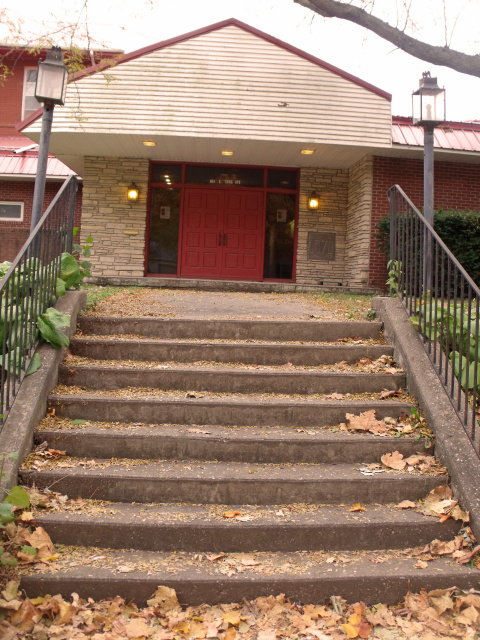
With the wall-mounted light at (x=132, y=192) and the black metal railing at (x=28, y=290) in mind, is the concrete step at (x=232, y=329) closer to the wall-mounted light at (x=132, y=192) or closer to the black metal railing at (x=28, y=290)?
the black metal railing at (x=28, y=290)

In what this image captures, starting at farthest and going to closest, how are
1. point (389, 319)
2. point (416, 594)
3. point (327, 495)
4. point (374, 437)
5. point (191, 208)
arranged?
point (191, 208)
point (389, 319)
point (374, 437)
point (327, 495)
point (416, 594)

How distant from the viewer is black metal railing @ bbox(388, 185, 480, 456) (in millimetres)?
3318

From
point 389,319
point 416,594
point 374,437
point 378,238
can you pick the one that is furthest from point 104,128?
point 416,594

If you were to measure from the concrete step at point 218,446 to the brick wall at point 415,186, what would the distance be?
7.13 m

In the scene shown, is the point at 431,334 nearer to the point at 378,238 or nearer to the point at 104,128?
the point at 378,238

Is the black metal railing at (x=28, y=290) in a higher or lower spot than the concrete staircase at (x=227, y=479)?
higher

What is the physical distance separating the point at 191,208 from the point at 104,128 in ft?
8.84

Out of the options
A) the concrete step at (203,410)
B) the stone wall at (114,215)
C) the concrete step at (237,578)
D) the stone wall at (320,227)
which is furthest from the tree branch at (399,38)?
the concrete step at (237,578)

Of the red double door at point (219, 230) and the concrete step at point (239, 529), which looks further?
the red double door at point (219, 230)

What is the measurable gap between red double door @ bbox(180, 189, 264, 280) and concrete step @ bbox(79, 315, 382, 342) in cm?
674

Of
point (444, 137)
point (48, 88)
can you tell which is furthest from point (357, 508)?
point (444, 137)

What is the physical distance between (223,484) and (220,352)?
4.67 feet

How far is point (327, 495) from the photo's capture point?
2.99 m

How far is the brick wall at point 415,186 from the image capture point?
10002mm
